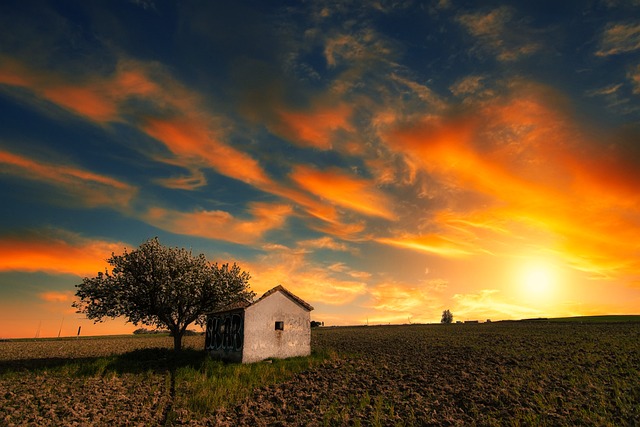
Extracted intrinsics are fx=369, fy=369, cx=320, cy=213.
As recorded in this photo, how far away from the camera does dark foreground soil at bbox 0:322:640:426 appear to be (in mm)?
16266

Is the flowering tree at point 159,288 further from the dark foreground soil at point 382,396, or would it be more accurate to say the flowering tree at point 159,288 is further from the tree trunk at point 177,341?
the dark foreground soil at point 382,396

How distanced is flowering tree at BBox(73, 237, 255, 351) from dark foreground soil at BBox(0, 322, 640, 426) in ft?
21.5

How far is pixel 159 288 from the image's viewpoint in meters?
30.7

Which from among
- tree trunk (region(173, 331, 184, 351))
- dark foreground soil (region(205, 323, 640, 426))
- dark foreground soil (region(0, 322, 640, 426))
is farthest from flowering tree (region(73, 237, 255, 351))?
dark foreground soil (region(205, 323, 640, 426))

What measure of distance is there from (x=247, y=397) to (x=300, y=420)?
15.8ft

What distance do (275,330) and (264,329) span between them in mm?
1107

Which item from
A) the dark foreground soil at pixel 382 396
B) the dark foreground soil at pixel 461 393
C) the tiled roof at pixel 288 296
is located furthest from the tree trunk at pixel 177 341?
the dark foreground soil at pixel 461 393

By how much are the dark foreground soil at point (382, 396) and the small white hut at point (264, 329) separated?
4.20m

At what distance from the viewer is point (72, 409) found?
1722cm

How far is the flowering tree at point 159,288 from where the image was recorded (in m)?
30.1

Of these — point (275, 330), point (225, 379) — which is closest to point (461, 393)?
point (225, 379)

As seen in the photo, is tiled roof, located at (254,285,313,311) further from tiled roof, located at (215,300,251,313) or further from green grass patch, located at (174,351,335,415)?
green grass patch, located at (174,351,335,415)

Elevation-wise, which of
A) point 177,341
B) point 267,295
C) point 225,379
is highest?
point 267,295

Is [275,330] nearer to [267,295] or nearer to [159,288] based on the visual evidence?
[267,295]
